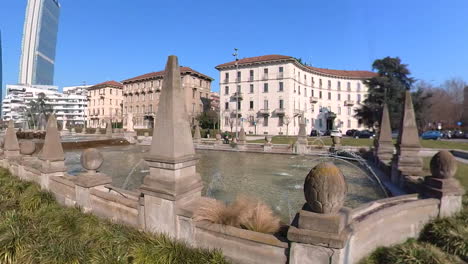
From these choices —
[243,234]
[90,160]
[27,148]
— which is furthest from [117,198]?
[27,148]

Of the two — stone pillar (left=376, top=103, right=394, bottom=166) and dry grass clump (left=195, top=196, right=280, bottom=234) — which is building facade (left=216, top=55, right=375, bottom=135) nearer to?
stone pillar (left=376, top=103, right=394, bottom=166)

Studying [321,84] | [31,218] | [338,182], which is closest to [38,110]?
[321,84]

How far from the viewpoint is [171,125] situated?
4.00 metres

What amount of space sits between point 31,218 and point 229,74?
56441 millimetres

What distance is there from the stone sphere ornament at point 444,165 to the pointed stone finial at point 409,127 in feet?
10.6

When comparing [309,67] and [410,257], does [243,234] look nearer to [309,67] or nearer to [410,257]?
[410,257]

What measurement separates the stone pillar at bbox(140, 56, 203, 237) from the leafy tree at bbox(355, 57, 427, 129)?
46.8 metres

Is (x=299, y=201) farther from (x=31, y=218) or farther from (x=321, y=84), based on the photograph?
(x=321, y=84)

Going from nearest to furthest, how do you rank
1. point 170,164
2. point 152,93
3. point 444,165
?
point 170,164 → point 444,165 → point 152,93

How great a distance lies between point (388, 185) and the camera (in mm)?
8156

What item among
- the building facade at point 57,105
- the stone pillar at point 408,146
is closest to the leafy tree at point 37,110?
the building facade at point 57,105

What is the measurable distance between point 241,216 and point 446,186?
446 centimetres

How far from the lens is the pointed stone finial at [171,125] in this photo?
157 inches

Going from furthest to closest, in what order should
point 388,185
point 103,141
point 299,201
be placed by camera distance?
point 103,141, point 388,185, point 299,201
